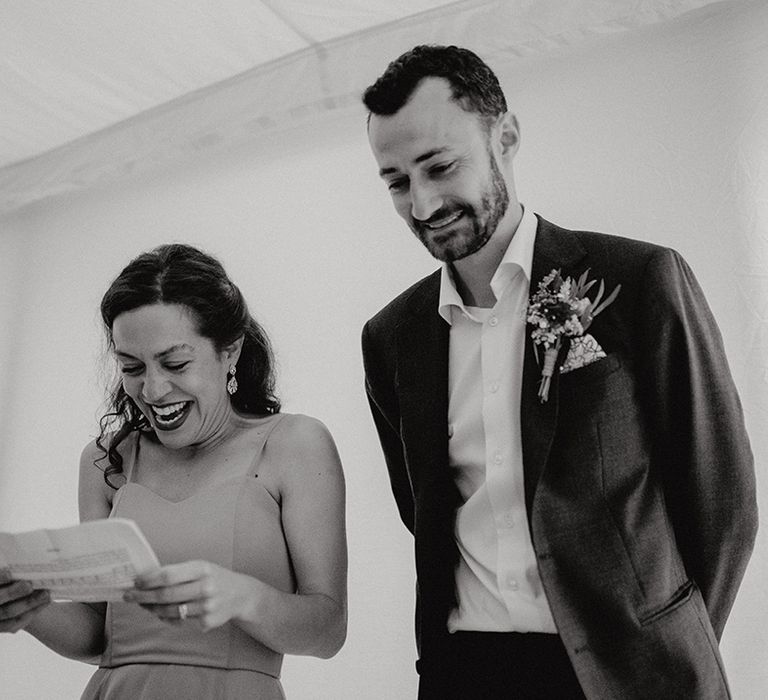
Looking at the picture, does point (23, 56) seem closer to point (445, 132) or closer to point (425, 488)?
point (445, 132)

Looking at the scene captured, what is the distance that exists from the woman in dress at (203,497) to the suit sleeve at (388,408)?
0.14 m

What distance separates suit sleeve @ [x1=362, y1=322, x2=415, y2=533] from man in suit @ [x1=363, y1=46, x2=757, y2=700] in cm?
13

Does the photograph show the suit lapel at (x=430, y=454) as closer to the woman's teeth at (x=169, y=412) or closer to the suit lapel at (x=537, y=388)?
the suit lapel at (x=537, y=388)

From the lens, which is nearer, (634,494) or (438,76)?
(634,494)

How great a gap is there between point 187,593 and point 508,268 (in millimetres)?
825

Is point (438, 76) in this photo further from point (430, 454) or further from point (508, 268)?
point (430, 454)

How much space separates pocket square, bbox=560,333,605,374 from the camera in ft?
5.57

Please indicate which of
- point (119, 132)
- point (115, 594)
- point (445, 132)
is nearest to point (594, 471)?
point (445, 132)

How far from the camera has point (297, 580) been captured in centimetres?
199

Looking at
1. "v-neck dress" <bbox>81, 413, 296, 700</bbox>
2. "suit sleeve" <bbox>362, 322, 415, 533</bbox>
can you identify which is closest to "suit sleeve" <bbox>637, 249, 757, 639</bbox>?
"suit sleeve" <bbox>362, 322, 415, 533</bbox>

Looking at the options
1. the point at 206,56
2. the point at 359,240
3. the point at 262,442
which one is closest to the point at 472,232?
the point at 262,442

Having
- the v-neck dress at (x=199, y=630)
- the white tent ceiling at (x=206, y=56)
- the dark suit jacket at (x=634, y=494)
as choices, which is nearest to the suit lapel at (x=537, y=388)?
the dark suit jacket at (x=634, y=494)

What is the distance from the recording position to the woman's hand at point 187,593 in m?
1.54

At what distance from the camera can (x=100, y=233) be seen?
3.86 meters
